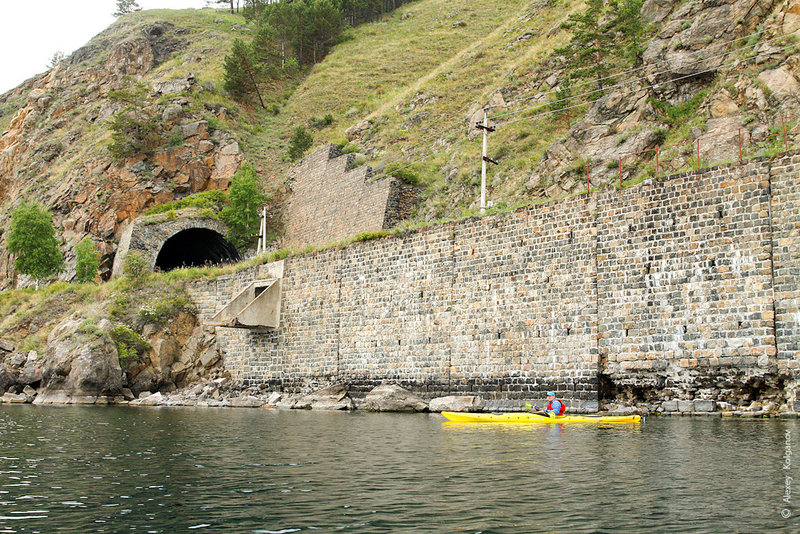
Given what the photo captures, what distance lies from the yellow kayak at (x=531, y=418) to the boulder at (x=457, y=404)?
81.4 inches

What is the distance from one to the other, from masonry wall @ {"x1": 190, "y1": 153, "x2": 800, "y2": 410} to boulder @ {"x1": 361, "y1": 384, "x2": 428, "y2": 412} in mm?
499

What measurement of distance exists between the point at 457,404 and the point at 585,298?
5422 millimetres

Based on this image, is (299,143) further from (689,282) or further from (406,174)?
(689,282)

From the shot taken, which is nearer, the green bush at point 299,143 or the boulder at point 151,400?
the boulder at point 151,400

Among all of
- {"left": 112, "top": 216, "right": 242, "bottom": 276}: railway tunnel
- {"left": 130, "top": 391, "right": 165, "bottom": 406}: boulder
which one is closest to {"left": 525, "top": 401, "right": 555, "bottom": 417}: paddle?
{"left": 130, "top": 391, "right": 165, "bottom": 406}: boulder

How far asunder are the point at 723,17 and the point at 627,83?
4.47m

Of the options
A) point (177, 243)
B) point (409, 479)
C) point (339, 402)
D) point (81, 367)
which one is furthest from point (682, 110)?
point (177, 243)

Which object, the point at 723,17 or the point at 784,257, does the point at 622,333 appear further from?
the point at 723,17

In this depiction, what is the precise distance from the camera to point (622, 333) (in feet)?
66.0

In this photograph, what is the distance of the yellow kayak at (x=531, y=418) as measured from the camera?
1826cm

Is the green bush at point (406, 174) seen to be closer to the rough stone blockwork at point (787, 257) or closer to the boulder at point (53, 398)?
the boulder at point (53, 398)

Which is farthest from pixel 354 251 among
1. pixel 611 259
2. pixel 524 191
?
pixel 611 259

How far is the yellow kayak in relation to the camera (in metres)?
18.3

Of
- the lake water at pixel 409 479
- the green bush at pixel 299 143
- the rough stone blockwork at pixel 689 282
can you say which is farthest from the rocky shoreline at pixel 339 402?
the green bush at pixel 299 143
